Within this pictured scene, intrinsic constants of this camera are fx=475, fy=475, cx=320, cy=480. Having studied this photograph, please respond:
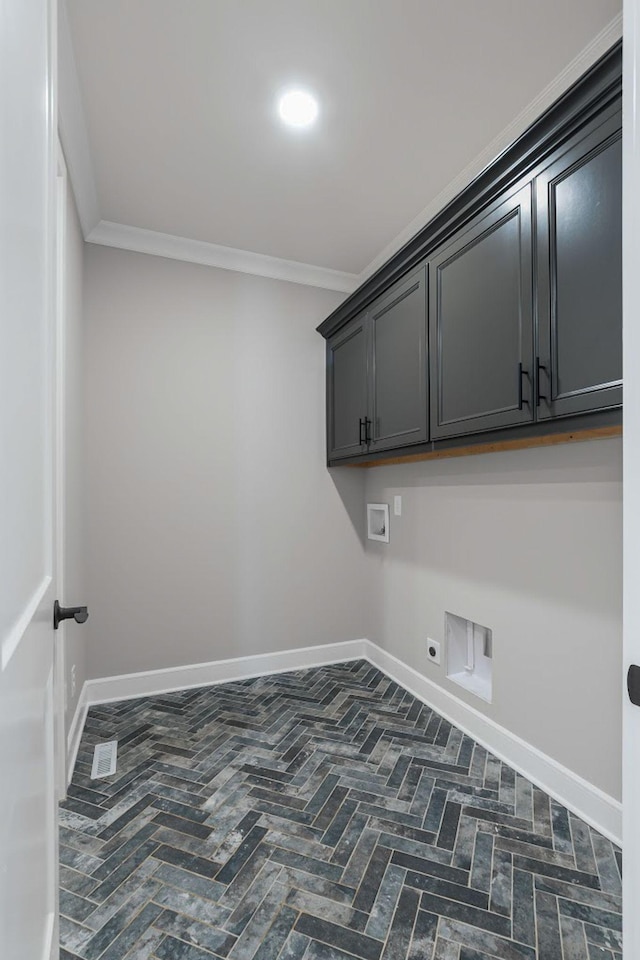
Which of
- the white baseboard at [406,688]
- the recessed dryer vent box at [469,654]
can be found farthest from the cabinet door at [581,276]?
the white baseboard at [406,688]

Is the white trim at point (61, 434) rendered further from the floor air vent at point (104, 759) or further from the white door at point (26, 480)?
the white door at point (26, 480)

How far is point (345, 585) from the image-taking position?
3.63 m

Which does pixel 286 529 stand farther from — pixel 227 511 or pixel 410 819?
pixel 410 819

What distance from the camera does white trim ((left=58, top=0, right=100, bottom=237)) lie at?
1735 millimetres

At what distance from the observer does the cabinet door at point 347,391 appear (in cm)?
304

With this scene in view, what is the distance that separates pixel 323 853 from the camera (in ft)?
5.59

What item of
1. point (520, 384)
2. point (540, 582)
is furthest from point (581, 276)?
point (540, 582)

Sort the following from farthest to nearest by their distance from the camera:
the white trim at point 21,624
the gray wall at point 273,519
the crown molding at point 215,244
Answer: the gray wall at point 273,519 < the crown molding at point 215,244 < the white trim at point 21,624

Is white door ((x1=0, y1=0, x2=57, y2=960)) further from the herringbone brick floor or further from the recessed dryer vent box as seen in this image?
the recessed dryer vent box

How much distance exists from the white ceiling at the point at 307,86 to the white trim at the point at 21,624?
1.97 m

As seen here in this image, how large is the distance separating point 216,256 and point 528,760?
133 inches

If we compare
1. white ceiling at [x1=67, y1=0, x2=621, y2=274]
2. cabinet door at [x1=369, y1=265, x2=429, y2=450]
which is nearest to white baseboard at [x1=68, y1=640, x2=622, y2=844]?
cabinet door at [x1=369, y1=265, x2=429, y2=450]
